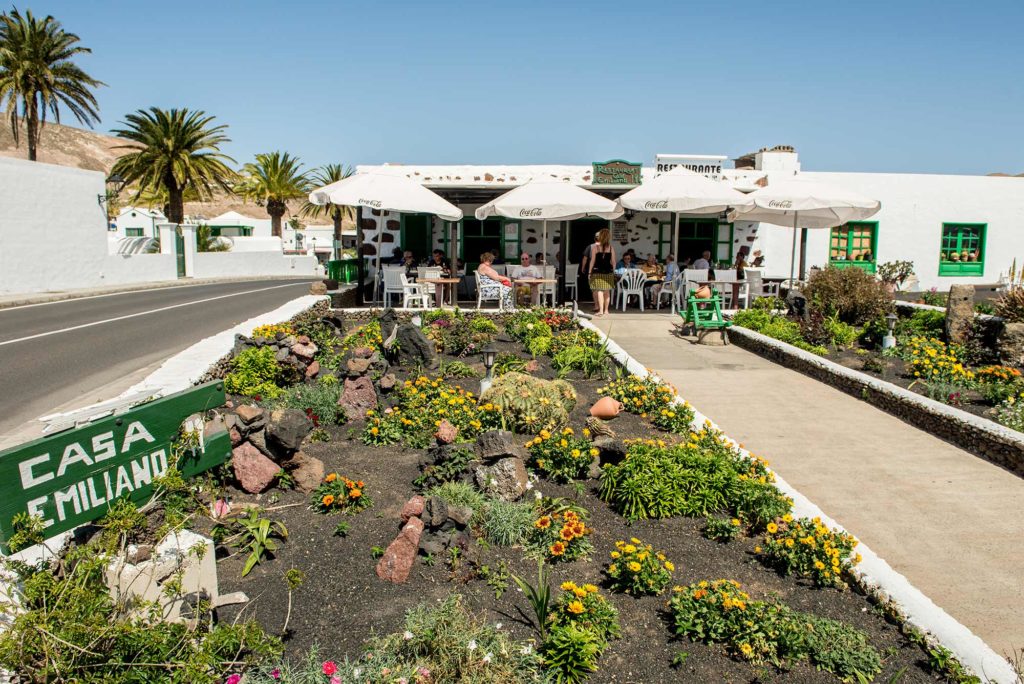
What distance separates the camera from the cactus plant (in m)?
6.02

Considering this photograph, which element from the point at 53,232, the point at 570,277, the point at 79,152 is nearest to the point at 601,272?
the point at 570,277

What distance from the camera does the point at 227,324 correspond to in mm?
14766

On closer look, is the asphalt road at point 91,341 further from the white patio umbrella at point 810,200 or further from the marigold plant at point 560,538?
the white patio umbrella at point 810,200

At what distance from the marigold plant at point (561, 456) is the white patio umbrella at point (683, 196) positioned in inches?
352

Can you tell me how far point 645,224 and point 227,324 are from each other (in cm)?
1022

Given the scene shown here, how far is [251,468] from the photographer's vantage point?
4621 millimetres

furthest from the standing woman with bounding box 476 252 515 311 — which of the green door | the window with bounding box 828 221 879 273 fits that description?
the green door

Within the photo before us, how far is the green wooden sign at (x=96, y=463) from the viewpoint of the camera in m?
2.87

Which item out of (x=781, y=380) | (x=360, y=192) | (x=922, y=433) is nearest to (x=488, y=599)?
(x=922, y=433)

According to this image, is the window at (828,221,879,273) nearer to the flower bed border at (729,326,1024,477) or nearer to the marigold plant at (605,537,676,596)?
the flower bed border at (729,326,1024,477)

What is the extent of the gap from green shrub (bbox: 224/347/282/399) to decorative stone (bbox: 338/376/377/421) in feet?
2.30

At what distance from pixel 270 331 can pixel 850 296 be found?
8608 mm

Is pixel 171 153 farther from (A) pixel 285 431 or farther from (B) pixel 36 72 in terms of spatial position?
(A) pixel 285 431

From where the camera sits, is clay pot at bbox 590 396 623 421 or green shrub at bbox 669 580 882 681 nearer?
green shrub at bbox 669 580 882 681
